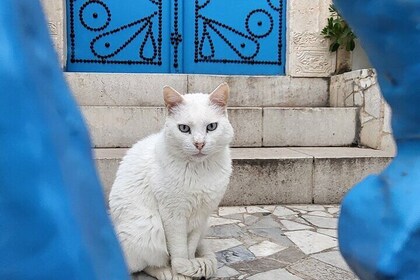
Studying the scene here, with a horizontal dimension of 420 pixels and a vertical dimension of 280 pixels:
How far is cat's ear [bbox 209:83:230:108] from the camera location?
164 centimetres

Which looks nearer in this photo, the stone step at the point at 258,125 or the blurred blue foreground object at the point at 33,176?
the blurred blue foreground object at the point at 33,176

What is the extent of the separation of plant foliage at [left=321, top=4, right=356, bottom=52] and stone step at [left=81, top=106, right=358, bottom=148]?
932mm

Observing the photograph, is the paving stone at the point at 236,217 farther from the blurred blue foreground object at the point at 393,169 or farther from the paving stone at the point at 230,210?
the blurred blue foreground object at the point at 393,169

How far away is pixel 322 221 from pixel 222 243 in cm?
74

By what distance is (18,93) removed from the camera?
0.83ft

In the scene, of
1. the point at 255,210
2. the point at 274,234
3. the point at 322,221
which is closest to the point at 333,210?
the point at 322,221

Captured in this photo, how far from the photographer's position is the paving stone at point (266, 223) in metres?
2.43

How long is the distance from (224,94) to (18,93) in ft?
4.68

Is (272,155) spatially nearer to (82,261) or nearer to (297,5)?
(297,5)

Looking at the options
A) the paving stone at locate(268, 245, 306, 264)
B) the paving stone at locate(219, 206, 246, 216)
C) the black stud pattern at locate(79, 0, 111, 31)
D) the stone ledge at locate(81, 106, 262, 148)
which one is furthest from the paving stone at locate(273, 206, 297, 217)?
the black stud pattern at locate(79, 0, 111, 31)

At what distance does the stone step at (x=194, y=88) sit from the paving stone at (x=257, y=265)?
2.29m

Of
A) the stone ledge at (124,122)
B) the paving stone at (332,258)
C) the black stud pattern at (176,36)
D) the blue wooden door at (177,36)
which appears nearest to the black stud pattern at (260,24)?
the blue wooden door at (177,36)

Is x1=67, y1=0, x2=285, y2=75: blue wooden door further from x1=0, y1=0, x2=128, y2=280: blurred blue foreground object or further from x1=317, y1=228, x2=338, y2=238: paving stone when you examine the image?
x1=0, y1=0, x2=128, y2=280: blurred blue foreground object

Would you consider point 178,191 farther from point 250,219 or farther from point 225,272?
point 250,219
